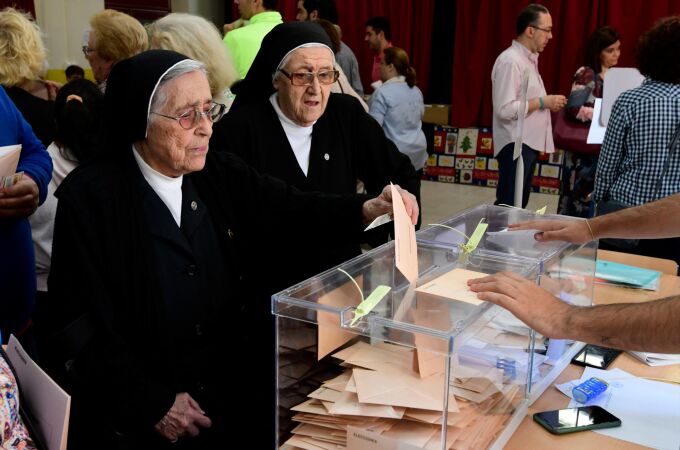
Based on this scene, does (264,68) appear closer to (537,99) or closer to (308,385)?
(308,385)

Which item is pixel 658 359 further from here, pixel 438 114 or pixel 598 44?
pixel 438 114

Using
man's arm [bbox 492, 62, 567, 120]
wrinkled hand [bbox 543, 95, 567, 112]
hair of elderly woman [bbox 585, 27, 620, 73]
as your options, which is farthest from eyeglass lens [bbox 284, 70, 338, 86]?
hair of elderly woman [bbox 585, 27, 620, 73]

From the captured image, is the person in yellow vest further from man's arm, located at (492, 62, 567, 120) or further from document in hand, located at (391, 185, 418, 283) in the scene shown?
document in hand, located at (391, 185, 418, 283)

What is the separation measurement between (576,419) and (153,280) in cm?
106

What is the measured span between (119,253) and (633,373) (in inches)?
53.9

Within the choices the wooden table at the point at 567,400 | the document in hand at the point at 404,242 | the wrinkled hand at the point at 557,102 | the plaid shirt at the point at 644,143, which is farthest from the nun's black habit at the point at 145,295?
the wrinkled hand at the point at 557,102

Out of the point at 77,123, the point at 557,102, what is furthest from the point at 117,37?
the point at 557,102

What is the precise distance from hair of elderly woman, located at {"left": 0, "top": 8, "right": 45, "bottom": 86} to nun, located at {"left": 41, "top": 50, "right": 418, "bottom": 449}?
141 centimetres

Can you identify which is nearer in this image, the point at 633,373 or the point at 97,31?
the point at 633,373

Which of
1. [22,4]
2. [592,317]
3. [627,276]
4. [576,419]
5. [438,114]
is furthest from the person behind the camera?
[438,114]

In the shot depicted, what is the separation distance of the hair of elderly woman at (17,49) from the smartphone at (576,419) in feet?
8.28

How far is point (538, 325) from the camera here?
4.38 feet

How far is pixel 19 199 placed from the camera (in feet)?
7.10

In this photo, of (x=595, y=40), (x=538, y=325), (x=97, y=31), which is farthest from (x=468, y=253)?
(x=595, y=40)
